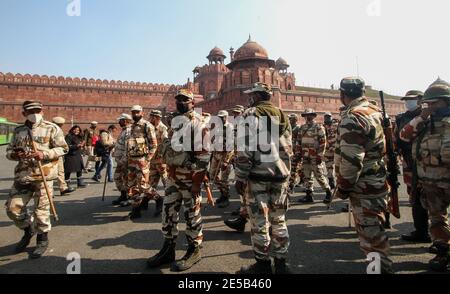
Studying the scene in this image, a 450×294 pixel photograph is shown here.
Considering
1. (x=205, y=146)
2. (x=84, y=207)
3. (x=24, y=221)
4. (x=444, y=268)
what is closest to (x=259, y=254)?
(x=205, y=146)

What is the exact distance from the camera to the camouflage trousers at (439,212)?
3.08 metres

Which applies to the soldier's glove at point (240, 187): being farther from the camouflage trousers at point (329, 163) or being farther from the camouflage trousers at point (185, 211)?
the camouflage trousers at point (329, 163)

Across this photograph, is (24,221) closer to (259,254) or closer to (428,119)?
(259,254)

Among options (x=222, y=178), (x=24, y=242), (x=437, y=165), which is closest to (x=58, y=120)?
(x=24, y=242)

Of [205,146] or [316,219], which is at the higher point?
[205,146]

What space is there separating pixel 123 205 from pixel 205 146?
12.4 ft

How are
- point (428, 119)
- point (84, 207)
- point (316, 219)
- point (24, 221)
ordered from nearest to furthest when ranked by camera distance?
point (428, 119)
point (24, 221)
point (316, 219)
point (84, 207)

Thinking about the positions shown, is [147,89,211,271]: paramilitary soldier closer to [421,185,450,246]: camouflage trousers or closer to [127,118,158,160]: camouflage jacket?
[127,118,158,160]: camouflage jacket

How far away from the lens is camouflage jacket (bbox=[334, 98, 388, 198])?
2.78 m

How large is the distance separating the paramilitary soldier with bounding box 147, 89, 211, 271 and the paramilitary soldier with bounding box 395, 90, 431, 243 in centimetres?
291

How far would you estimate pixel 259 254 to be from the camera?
9.80ft

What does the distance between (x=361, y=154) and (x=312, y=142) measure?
12.5ft

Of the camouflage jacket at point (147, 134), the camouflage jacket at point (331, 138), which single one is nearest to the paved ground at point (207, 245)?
the camouflage jacket at point (147, 134)
